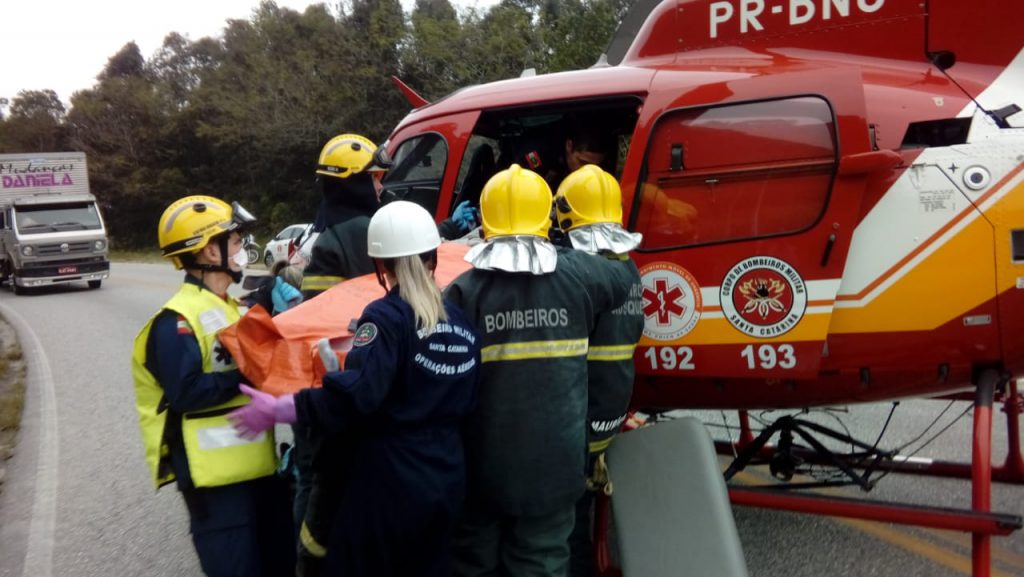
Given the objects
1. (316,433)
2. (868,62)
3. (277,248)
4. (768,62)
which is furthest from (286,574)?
(277,248)

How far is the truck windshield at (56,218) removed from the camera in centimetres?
2072

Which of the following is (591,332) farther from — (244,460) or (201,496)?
(201,496)

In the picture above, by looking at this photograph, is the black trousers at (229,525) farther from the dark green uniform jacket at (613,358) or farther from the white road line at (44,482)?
the white road line at (44,482)

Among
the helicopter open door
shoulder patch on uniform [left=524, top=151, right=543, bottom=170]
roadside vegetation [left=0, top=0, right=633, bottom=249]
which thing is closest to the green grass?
Answer: shoulder patch on uniform [left=524, top=151, right=543, bottom=170]

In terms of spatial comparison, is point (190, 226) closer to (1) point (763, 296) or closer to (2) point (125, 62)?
(1) point (763, 296)

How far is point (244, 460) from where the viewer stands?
3.18 metres

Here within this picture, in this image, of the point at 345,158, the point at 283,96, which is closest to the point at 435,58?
the point at 283,96

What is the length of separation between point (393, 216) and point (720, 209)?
63.0 inches

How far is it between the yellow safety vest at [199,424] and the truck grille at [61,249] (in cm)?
1999

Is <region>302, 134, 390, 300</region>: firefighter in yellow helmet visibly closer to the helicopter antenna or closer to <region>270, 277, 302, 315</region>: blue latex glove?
<region>270, 277, 302, 315</region>: blue latex glove

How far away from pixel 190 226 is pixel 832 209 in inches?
Answer: 104

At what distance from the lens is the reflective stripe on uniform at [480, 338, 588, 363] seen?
9.49 feet

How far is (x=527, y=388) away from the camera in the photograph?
290 cm

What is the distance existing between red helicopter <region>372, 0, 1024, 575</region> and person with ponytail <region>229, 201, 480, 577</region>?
130 cm
